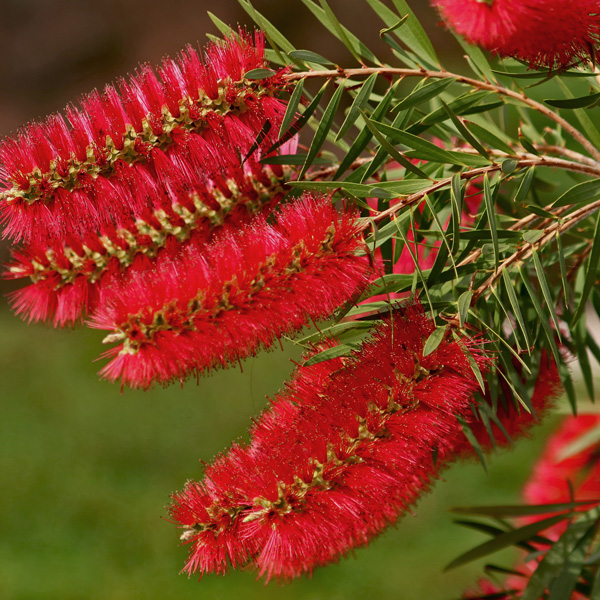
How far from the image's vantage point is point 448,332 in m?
0.31

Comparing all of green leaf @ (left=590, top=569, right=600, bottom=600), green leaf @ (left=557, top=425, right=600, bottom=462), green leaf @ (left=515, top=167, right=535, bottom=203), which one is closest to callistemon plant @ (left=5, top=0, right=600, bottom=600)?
green leaf @ (left=515, top=167, right=535, bottom=203)

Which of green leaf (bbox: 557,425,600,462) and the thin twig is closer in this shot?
the thin twig

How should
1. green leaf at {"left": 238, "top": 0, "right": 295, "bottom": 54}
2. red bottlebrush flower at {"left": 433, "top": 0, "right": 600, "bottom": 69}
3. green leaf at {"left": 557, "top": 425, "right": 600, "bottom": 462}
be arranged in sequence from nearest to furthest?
red bottlebrush flower at {"left": 433, "top": 0, "right": 600, "bottom": 69} < green leaf at {"left": 238, "top": 0, "right": 295, "bottom": 54} < green leaf at {"left": 557, "top": 425, "right": 600, "bottom": 462}

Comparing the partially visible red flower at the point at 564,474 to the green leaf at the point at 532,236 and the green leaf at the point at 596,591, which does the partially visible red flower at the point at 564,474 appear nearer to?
the green leaf at the point at 596,591

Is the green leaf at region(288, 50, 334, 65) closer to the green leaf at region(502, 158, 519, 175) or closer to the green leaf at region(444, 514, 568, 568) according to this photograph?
the green leaf at region(502, 158, 519, 175)

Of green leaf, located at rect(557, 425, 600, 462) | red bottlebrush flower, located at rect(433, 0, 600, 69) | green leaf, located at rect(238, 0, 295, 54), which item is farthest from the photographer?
green leaf, located at rect(557, 425, 600, 462)

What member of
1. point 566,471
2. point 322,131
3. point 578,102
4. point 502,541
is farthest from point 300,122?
point 566,471

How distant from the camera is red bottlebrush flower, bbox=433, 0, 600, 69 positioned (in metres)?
0.22

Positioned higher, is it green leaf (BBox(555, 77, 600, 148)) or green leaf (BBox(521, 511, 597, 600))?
green leaf (BBox(555, 77, 600, 148))

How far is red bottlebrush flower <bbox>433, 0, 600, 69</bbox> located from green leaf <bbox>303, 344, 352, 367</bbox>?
0.14 meters

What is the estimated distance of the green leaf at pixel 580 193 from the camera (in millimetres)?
305

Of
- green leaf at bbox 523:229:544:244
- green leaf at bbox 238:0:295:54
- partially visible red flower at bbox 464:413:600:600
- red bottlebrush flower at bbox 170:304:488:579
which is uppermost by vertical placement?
green leaf at bbox 238:0:295:54

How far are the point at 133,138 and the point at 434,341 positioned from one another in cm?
15

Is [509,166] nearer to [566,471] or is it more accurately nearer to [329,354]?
[329,354]
